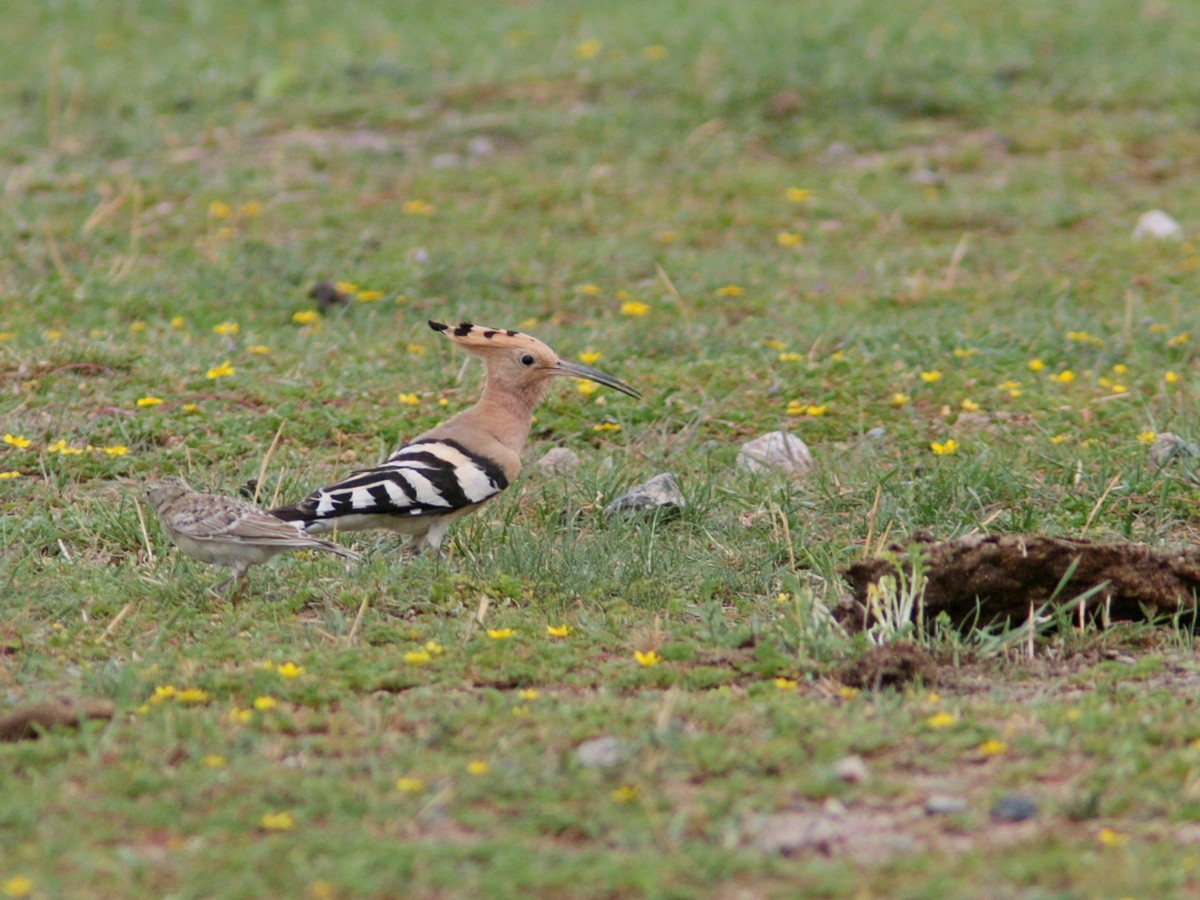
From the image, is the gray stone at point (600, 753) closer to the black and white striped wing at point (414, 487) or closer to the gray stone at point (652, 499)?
the black and white striped wing at point (414, 487)

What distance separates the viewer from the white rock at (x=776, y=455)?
618 cm

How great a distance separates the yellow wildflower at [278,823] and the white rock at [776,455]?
318 centimetres

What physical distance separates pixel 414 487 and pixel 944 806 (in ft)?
7.75

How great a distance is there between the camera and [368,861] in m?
3.04

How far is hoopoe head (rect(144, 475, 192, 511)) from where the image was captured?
16.6 feet

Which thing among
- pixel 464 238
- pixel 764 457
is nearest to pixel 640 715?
pixel 764 457

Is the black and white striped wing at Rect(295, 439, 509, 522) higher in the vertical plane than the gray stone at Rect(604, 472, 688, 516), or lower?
higher

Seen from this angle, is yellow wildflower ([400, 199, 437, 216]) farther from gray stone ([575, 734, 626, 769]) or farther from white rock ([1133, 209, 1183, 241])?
gray stone ([575, 734, 626, 769])

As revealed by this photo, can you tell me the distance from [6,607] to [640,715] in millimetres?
1943

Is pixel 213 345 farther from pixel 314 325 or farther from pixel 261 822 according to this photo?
pixel 261 822

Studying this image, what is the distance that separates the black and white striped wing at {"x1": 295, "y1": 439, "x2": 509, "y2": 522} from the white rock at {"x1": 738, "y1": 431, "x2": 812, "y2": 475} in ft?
3.54

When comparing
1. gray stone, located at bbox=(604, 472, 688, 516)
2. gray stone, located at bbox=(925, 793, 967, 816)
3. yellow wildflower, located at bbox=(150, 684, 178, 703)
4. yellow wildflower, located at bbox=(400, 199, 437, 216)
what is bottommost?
gray stone, located at bbox=(604, 472, 688, 516)

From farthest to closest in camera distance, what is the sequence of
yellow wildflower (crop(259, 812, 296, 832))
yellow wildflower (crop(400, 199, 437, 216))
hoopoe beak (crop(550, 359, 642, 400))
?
yellow wildflower (crop(400, 199, 437, 216))
hoopoe beak (crop(550, 359, 642, 400))
yellow wildflower (crop(259, 812, 296, 832))

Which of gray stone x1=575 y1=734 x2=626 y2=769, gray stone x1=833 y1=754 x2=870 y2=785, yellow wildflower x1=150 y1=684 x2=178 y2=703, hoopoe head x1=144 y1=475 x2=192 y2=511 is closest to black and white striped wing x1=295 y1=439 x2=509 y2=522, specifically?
hoopoe head x1=144 y1=475 x2=192 y2=511
